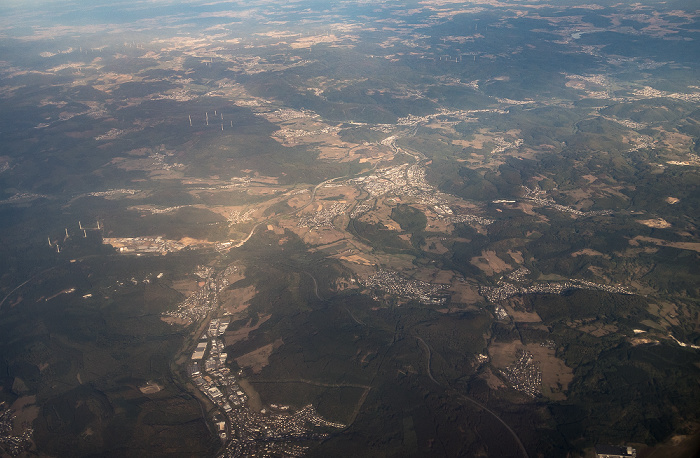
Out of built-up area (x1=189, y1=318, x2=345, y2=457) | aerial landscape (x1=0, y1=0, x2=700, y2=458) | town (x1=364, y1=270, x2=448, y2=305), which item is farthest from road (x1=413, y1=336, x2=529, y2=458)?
town (x1=364, y1=270, x2=448, y2=305)

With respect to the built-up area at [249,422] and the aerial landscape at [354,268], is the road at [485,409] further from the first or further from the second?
the built-up area at [249,422]

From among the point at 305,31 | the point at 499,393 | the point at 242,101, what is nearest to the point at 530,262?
the point at 499,393

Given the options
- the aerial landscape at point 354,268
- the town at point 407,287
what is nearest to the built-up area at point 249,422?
the aerial landscape at point 354,268

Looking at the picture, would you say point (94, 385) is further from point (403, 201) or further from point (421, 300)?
point (403, 201)

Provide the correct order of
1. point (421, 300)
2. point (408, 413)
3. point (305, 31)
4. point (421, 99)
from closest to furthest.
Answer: point (408, 413) < point (421, 300) < point (421, 99) < point (305, 31)

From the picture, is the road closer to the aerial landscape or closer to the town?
the aerial landscape

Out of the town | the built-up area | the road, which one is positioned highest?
the road

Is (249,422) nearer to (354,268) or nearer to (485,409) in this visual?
(485,409)

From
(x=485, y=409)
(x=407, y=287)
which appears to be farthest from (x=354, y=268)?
(x=485, y=409)
